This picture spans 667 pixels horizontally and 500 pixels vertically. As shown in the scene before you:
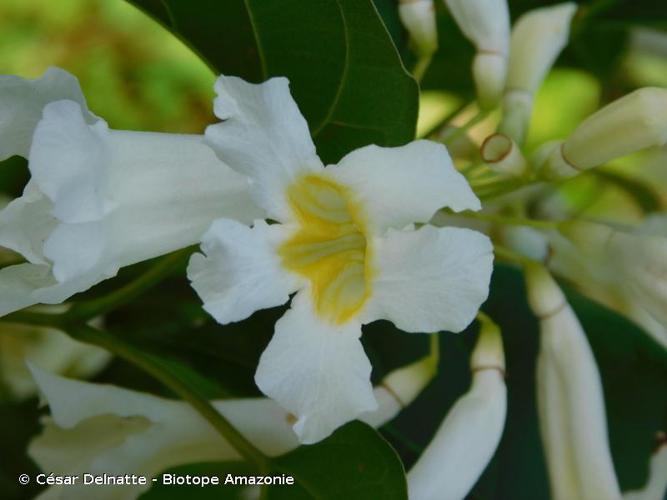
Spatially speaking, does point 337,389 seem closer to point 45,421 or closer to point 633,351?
point 45,421

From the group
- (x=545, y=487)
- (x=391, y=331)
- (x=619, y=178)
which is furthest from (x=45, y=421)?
(x=619, y=178)

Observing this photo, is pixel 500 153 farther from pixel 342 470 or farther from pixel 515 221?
pixel 342 470

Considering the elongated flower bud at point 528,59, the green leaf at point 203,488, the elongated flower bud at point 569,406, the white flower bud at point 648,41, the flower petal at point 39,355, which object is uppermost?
the elongated flower bud at point 528,59

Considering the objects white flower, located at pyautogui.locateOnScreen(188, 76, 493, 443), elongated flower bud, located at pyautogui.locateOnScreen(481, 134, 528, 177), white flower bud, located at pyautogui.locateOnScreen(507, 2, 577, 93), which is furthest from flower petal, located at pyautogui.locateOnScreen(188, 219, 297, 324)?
white flower bud, located at pyautogui.locateOnScreen(507, 2, 577, 93)

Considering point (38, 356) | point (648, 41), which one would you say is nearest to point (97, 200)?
point (38, 356)

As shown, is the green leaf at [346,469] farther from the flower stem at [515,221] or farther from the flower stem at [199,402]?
the flower stem at [515,221]

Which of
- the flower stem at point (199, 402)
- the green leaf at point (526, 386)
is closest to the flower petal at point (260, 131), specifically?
the flower stem at point (199, 402)

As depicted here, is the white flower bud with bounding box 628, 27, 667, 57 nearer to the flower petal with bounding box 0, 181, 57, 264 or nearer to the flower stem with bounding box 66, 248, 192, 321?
the flower stem with bounding box 66, 248, 192, 321
